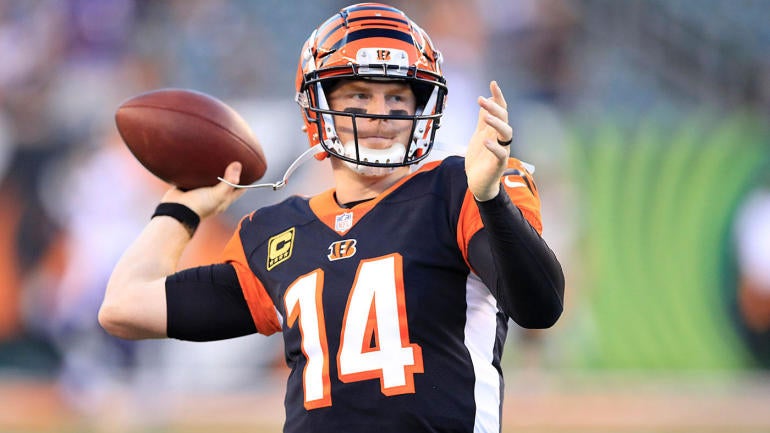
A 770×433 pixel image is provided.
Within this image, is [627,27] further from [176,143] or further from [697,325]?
[176,143]

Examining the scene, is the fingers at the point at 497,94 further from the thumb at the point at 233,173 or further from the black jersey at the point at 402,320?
the thumb at the point at 233,173

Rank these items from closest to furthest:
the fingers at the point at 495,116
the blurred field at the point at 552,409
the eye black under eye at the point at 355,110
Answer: the fingers at the point at 495,116, the eye black under eye at the point at 355,110, the blurred field at the point at 552,409

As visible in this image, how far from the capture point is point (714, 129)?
25.1ft

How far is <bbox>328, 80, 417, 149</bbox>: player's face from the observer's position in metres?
2.37

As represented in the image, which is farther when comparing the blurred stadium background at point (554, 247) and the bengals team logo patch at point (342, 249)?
the blurred stadium background at point (554, 247)

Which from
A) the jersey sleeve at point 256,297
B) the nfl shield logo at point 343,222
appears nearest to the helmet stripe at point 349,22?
the nfl shield logo at point 343,222

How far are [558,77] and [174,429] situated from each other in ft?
12.8

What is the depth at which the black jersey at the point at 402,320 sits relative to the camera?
215 centimetres

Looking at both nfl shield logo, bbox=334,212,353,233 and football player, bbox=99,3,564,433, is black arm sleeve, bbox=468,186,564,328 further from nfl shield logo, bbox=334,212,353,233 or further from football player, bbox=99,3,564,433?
nfl shield logo, bbox=334,212,353,233

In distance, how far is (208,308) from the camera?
253 cm

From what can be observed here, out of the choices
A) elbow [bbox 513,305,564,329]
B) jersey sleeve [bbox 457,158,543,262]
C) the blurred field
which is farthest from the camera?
the blurred field

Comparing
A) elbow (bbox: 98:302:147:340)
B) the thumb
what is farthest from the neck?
elbow (bbox: 98:302:147:340)

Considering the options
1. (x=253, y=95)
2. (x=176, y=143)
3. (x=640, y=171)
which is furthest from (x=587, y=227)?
(x=176, y=143)

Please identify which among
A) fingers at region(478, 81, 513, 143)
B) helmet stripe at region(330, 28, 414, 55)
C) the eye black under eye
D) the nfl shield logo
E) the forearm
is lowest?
the forearm
